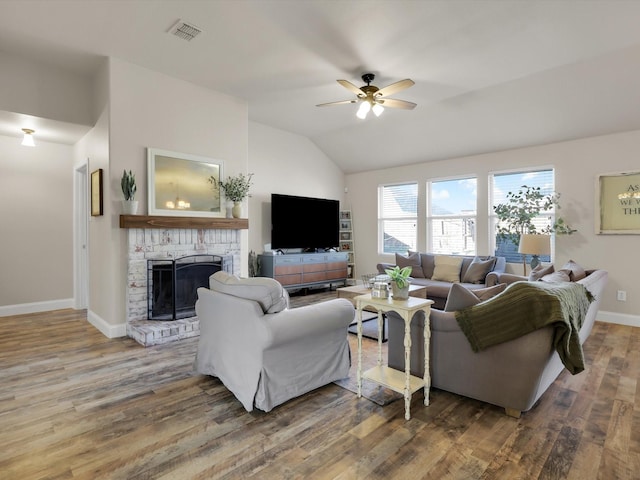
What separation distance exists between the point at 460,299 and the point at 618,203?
394 cm

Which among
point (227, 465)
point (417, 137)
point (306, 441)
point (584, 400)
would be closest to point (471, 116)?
point (417, 137)

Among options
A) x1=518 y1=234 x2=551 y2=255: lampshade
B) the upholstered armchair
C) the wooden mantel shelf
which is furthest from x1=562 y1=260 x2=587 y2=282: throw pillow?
the wooden mantel shelf

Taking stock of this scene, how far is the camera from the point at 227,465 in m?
1.81

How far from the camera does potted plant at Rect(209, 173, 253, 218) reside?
4784 millimetres

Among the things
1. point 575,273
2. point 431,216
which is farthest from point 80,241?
point 575,273

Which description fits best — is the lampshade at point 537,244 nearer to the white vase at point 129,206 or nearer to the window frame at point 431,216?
the window frame at point 431,216

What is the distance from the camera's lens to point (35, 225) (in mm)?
5102

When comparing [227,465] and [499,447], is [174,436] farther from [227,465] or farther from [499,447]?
[499,447]

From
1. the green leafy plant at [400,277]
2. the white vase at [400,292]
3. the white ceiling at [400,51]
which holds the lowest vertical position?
the white vase at [400,292]

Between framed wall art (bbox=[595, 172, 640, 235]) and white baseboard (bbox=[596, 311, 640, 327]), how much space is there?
1122 millimetres

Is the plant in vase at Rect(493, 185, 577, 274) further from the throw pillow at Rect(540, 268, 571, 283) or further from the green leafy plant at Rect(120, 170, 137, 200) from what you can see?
the green leafy plant at Rect(120, 170, 137, 200)

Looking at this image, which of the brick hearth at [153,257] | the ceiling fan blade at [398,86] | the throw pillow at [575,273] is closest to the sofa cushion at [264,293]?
the brick hearth at [153,257]

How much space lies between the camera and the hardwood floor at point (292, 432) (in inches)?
70.4

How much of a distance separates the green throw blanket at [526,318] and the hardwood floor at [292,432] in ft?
1.53
